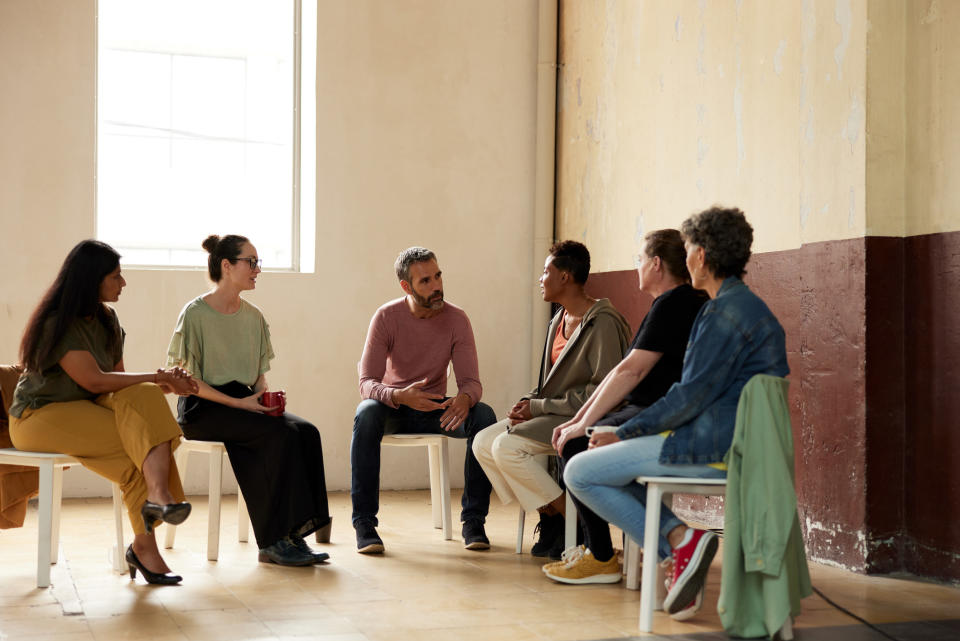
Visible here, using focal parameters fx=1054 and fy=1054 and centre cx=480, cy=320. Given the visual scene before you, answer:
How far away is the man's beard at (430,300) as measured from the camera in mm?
4441

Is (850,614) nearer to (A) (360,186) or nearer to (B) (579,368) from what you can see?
(B) (579,368)

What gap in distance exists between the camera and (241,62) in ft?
19.6

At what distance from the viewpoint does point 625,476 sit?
3020 millimetres

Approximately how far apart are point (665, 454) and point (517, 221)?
3.36m

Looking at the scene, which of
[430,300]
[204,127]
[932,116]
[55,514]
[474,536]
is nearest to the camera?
[932,116]

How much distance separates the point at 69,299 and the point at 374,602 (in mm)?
1411

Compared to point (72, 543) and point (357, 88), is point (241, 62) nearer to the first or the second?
point (357, 88)

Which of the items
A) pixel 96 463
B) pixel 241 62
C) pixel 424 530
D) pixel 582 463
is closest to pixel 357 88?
pixel 241 62

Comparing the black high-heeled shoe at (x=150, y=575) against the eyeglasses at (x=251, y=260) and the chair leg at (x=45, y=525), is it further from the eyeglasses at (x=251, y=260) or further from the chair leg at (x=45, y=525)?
the eyeglasses at (x=251, y=260)

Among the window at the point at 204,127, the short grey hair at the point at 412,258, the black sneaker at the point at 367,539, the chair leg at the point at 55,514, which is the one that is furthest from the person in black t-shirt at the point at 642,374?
the window at the point at 204,127

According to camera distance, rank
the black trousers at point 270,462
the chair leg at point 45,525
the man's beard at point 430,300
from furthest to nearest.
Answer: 1. the man's beard at point 430,300
2. the black trousers at point 270,462
3. the chair leg at point 45,525

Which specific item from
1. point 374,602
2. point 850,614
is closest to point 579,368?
point 374,602

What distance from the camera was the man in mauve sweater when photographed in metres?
4.20

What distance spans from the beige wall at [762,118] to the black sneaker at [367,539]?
194 centimetres
